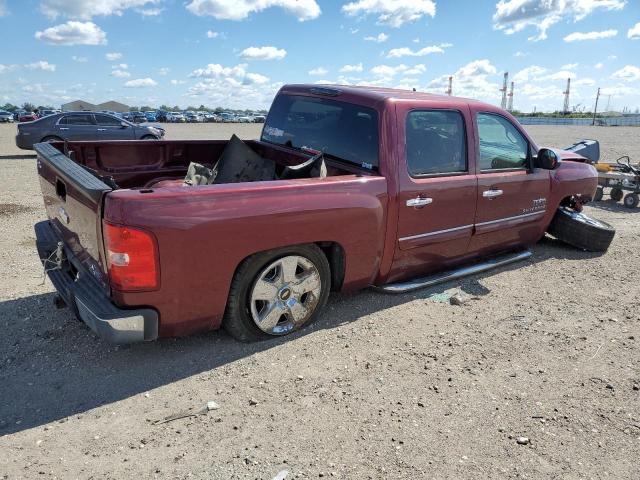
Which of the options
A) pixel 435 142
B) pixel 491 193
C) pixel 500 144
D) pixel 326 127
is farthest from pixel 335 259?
pixel 500 144

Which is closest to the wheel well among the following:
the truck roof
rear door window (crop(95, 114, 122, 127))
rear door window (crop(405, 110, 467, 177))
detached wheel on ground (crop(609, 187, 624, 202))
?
rear door window (crop(405, 110, 467, 177))

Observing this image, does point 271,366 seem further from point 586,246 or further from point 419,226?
point 586,246

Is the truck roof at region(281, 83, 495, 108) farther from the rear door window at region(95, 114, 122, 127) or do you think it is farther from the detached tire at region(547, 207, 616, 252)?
the rear door window at region(95, 114, 122, 127)

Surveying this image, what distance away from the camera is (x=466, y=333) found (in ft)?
12.8

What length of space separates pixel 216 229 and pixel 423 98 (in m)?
2.25

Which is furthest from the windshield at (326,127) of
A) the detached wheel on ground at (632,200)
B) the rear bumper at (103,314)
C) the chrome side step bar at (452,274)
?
the detached wheel on ground at (632,200)

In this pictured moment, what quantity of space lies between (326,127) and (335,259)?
1241 mm

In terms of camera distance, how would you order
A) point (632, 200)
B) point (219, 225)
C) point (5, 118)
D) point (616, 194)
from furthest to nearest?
point (5, 118) < point (616, 194) < point (632, 200) < point (219, 225)

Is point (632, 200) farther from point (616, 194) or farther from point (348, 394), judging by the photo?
point (348, 394)

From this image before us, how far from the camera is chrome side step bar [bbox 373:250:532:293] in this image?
14.1 feet

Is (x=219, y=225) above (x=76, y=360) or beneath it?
above

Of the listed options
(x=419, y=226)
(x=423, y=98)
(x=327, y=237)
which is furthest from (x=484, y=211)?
(x=327, y=237)

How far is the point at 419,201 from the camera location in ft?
13.3

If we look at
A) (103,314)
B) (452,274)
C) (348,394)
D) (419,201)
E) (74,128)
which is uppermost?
(74,128)
